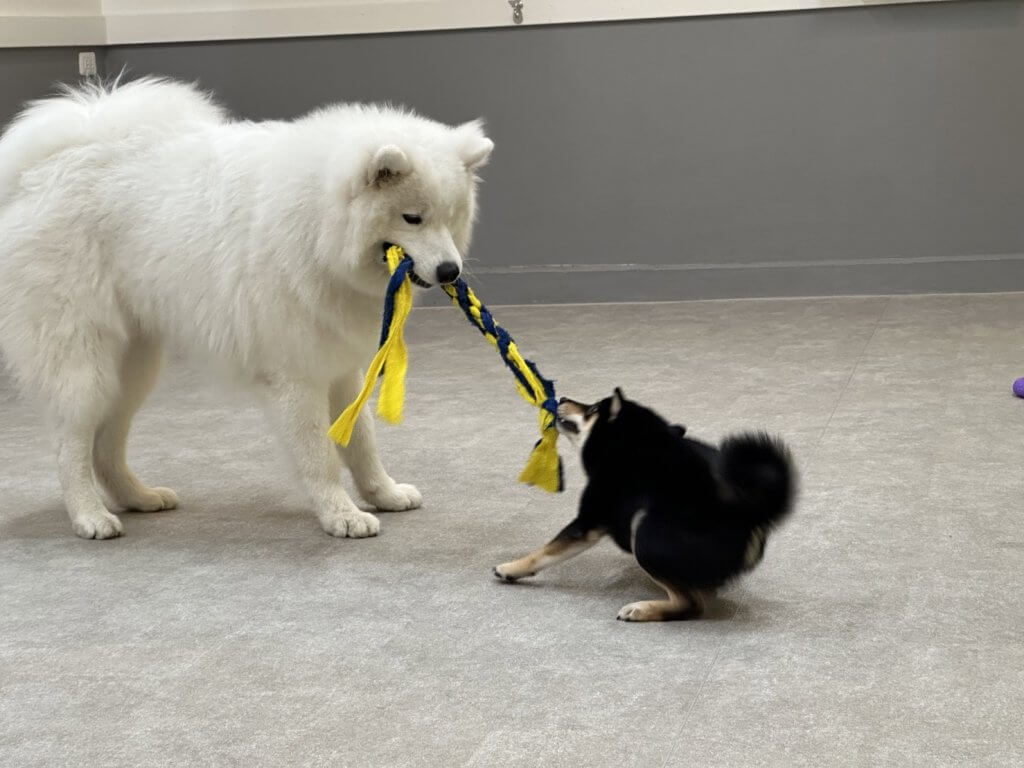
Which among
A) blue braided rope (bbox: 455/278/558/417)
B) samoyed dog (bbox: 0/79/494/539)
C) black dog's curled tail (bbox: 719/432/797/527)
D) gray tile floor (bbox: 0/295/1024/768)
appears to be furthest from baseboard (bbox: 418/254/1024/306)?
black dog's curled tail (bbox: 719/432/797/527)

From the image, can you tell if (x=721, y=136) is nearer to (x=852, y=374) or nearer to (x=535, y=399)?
(x=852, y=374)

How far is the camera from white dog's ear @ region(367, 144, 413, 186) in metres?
3.10

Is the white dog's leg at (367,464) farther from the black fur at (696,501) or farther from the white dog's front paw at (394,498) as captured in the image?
the black fur at (696,501)

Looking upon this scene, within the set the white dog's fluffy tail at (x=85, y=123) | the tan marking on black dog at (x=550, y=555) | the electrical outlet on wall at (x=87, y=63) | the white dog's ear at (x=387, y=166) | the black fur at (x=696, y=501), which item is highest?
the electrical outlet on wall at (x=87, y=63)

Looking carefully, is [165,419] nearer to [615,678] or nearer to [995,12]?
[615,678]

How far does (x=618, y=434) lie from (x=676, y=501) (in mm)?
222

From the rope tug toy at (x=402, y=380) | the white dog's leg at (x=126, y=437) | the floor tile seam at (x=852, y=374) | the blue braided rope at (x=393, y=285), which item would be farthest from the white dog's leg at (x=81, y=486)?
the floor tile seam at (x=852, y=374)

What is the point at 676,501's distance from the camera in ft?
8.78

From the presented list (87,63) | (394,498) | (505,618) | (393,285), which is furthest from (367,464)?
(87,63)

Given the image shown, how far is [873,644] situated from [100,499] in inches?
86.2

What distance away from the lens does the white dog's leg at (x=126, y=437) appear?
12.3 ft

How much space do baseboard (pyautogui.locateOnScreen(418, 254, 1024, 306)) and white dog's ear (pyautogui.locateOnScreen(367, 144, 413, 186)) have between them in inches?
167

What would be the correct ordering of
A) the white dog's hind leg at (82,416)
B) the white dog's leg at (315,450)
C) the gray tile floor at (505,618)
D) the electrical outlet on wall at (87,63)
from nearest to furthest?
the gray tile floor at (505,618) → the white dog's leg at (315,450) → the white dog's hind leg at (82,416) → the electrical outlet on wall at (87,63)

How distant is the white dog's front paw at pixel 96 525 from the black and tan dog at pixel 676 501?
139 centimetres
